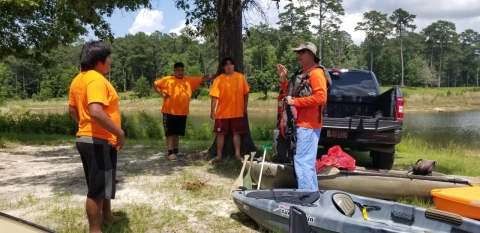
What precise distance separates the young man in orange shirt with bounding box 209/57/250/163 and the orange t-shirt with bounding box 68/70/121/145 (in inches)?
124

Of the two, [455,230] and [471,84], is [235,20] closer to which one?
[455,230]

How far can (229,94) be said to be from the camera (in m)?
6.79

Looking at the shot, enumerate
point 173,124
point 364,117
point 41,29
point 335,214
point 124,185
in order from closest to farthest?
point 335,214 → point 124,185 → point 364,117 → point 173,124 → point 41,29

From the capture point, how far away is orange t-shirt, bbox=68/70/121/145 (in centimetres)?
343

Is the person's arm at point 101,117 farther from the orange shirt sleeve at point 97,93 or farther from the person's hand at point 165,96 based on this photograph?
the person's hand at point 165,96

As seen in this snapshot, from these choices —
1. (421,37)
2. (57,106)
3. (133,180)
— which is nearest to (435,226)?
(133,180)

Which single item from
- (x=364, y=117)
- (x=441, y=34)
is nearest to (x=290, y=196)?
(x=364, y=117)

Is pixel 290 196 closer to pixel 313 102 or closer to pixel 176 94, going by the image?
pixel 313 102

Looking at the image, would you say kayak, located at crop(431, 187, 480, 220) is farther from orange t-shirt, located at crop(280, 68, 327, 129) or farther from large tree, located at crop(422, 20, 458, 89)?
large tree, located at crop(422, 20, 458, 89)

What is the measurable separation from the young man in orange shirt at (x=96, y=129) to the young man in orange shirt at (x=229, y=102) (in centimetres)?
312

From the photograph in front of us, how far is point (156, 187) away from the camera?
5.77m

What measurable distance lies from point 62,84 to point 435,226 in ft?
230

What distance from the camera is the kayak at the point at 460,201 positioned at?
3953mm

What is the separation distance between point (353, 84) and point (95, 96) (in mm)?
5905
